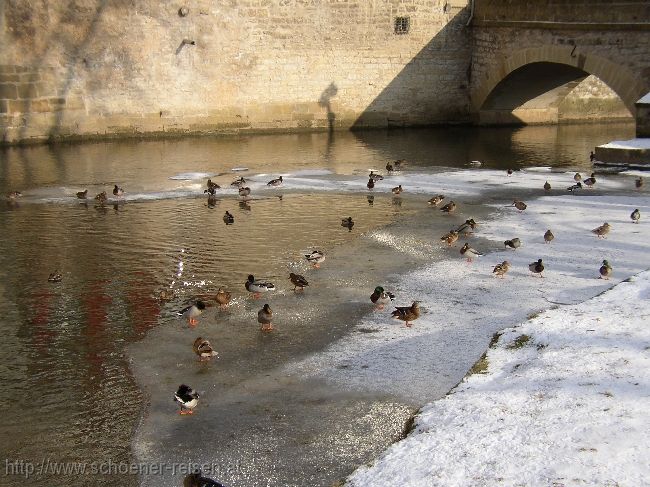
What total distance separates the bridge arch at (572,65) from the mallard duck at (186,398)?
21564 millimetres

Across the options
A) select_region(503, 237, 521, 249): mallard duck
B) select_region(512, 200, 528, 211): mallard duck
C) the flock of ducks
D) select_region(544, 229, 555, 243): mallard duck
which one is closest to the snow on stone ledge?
the flock of ducks

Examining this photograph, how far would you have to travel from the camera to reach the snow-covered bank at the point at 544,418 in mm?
6602

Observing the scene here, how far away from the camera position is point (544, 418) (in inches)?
294

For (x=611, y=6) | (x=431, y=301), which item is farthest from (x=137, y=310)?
(x=611, y=6)

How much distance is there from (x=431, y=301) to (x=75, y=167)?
15.6 metres

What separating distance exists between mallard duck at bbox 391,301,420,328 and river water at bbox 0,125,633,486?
69 cm

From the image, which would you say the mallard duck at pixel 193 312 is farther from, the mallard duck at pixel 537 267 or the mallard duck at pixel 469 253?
the mallard duck at pixel 537 267

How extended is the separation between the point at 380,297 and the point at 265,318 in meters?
1.63

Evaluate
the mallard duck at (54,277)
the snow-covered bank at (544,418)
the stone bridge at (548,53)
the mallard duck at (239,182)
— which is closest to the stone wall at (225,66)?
the stone bridge at (548,53)

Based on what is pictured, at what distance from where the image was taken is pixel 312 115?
33.2 m

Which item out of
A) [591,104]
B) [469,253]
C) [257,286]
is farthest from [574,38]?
[257,286]

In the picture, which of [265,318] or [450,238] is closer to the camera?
[265,318]

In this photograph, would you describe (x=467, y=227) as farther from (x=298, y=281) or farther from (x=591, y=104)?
(x=591, y=104)

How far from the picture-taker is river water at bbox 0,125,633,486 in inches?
297
